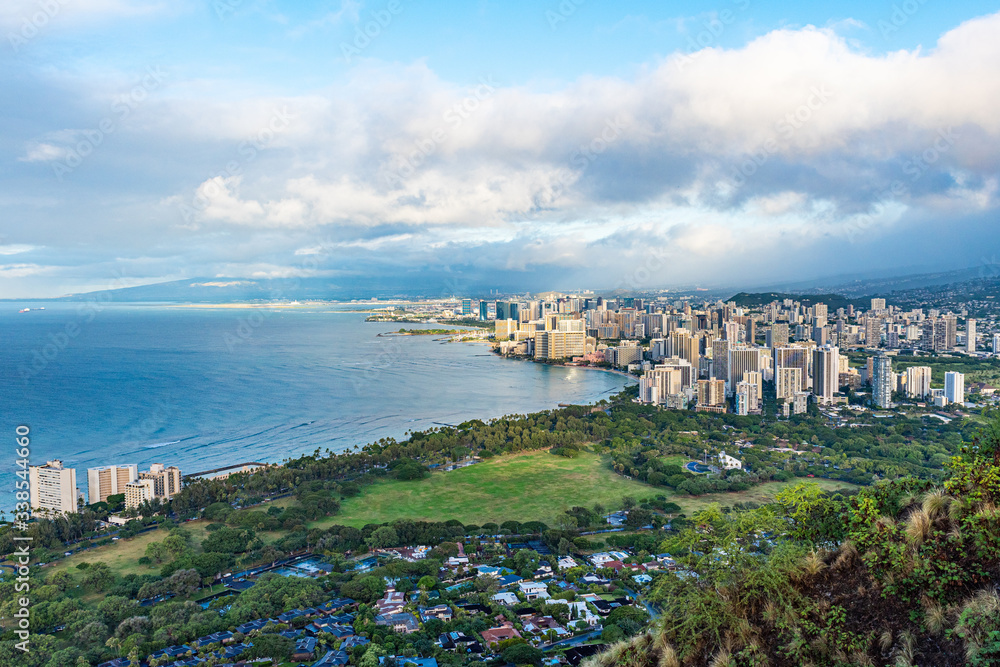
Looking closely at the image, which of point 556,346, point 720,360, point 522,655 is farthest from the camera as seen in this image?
point 556,346

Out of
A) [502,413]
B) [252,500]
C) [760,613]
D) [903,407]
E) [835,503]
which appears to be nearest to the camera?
[760,613]

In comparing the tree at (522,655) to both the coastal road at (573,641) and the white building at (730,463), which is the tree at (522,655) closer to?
the coastal road at (573,641)

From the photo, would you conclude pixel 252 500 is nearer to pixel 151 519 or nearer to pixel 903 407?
pixel 151 519

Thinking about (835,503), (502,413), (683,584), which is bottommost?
(502,413)

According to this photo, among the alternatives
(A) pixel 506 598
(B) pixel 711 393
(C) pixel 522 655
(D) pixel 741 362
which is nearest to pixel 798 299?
(D) pixel 741 362

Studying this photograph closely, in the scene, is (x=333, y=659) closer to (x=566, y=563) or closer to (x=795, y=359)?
(x=566, y=563)

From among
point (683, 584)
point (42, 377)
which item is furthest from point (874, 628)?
point (42, 377)

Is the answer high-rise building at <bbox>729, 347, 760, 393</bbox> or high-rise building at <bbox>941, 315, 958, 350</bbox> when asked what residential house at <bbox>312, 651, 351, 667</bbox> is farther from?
high-rise building at <bbox>941, 315, 958, 350</bbox>
